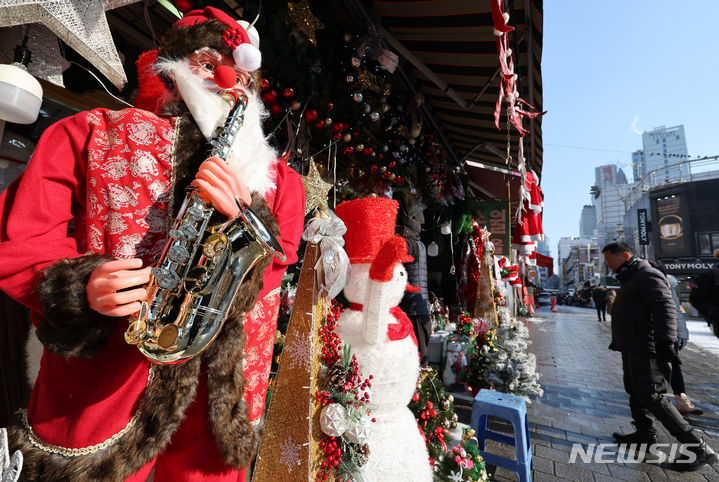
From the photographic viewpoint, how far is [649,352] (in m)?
3.37

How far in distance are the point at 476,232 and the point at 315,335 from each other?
5510mm

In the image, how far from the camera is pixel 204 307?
0.88m

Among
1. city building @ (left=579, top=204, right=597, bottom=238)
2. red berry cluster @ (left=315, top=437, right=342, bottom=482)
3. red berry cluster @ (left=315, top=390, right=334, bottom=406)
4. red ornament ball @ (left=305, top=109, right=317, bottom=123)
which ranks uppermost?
city building @ (left=579, top=204, right=597, bottom=238)

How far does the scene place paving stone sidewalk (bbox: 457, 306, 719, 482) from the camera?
311 cm

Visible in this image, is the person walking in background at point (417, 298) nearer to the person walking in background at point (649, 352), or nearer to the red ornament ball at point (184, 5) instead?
the person walking in background at point (649, 352)

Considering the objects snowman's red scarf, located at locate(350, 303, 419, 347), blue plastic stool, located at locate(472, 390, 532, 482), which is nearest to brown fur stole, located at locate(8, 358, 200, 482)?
snowman's red scarf, located at locate(350, 303, 419, 347)

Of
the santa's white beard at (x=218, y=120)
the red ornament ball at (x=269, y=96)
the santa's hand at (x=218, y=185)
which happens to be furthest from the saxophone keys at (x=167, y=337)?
the red ornament ball at (x=269, y=96)

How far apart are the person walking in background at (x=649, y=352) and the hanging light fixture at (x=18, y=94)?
196 inches

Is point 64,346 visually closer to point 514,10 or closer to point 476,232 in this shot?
point 514,10

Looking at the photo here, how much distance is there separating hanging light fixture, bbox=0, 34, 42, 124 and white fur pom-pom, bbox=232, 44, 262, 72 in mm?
873

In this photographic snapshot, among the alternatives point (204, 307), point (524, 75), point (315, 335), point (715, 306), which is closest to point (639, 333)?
point (715, 306)

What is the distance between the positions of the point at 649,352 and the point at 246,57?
4.45 meters

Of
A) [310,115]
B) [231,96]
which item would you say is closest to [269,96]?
[310,115]

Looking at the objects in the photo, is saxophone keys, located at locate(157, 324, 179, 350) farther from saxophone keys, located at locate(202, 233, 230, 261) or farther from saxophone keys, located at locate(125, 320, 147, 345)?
saxophone keys, located at locate(202, 233, 230, 261)
